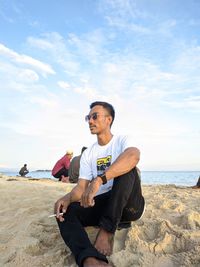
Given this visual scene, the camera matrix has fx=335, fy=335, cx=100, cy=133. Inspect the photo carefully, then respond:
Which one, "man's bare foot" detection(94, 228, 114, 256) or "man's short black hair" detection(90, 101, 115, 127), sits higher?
"man's short black hair" detection(90, 101, 115, 127)

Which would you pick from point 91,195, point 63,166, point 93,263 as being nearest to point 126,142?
point 91,195

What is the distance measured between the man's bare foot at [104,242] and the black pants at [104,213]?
0.04m

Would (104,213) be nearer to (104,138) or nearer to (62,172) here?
(104,138)

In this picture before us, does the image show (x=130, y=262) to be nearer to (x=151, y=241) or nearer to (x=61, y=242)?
(x=151, y=241)

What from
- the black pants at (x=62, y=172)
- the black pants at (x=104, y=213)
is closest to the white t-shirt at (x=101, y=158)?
the black pants at (x=104, y=213)

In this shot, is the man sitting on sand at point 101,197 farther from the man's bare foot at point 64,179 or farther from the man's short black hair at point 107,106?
the man's bare foot at point 64,179

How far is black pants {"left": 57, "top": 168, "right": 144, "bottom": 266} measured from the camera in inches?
105

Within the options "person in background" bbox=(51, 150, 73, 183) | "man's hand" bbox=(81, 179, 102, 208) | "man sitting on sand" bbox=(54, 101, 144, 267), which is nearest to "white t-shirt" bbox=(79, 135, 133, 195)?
"man sitting on sand" bbox=(54, 101, 144, 267)

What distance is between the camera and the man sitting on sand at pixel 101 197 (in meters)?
2.78

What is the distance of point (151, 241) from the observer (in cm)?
298

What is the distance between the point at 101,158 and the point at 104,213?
A: 64 cm

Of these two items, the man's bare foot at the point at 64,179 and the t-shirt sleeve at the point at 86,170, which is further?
the man's bare foot at the point at 64,179

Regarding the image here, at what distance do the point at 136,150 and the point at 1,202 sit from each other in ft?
9.88

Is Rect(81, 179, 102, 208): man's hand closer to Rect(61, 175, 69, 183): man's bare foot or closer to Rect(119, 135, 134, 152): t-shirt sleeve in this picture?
Rect(119, 135, 134, 152): t-shirt sleeve
